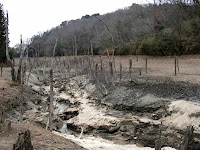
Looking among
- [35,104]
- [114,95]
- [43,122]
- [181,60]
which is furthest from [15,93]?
[181,60]

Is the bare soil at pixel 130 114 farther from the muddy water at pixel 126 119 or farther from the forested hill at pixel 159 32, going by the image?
the forested hill at pixel 159 32

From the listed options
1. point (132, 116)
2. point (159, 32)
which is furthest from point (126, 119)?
point (159, 32)

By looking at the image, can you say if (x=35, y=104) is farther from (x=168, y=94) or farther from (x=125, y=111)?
(x=168, y=94)

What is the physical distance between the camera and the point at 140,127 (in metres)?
9.53

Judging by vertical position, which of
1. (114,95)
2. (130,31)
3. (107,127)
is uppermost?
(130,31)

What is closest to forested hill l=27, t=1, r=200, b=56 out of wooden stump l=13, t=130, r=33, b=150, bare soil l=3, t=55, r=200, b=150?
bare soil l=3, t=55, r=200, b=150

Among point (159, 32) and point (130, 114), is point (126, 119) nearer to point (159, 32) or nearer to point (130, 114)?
point (130, 114)

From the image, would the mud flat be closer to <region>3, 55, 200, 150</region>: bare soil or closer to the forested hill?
<region>3, 55, 200, 150</region>: bare soil

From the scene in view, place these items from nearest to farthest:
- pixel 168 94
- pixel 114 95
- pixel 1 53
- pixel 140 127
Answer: pixel 140 127, pixel 168 94, pixel 114 95, pixel 1 53

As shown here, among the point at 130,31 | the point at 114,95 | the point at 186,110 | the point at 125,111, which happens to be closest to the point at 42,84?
the point at 114,95

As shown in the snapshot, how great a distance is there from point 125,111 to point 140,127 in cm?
216

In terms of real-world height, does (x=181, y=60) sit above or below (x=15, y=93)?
above

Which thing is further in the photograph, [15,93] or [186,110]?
[15,93]

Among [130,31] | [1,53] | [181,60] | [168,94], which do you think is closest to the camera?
[168,94]
